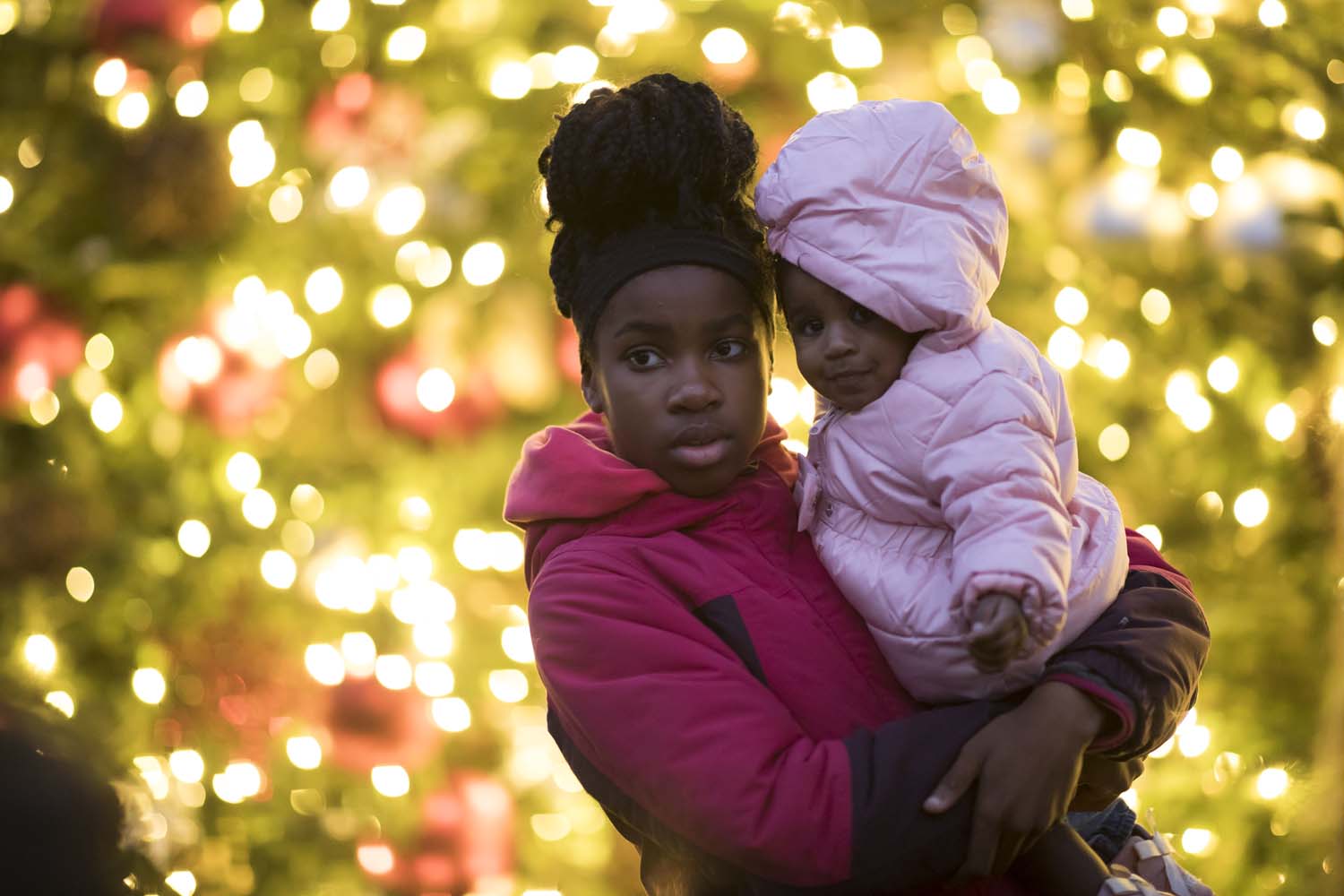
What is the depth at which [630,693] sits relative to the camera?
1.27 m

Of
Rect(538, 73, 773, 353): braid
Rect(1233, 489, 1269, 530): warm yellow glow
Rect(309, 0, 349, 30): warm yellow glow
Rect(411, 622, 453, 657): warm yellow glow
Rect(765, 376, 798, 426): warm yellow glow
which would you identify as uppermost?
Rect(538, 73, 773, 353): braid

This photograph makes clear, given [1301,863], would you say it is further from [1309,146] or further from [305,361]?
[305,361]

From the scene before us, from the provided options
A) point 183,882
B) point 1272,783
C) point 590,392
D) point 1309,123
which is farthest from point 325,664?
point 1309,123

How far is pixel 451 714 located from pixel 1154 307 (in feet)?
5.82

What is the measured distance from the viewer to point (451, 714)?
9.48 ft

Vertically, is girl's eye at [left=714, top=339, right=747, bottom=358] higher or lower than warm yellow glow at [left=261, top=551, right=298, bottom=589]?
higher

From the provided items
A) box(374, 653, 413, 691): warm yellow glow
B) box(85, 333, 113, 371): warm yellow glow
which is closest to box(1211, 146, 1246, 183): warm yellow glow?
box(374, 653, 413, 691): warm yellow glow

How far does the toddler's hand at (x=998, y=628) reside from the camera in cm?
119

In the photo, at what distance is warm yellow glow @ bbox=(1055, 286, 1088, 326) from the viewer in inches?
108

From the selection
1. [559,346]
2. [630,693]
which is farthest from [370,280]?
[630,693]

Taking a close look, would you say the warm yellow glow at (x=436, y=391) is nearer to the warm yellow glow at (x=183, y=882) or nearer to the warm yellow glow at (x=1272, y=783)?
the warm yellow glow at (x=183, y=882)

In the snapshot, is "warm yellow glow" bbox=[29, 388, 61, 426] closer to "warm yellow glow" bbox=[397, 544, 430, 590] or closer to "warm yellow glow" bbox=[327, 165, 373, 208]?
"warm yellow glow" bbox=[327, 165, 373, 208]

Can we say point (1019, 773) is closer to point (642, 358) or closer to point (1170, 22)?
point (642, 358)

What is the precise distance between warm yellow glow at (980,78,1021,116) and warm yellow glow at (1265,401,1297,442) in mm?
919
